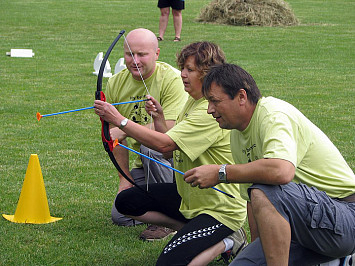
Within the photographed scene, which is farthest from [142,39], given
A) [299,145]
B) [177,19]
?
[177,19]

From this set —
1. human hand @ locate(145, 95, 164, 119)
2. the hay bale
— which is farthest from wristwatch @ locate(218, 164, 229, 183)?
the hay bale

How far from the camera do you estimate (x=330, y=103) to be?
8945 millimetres

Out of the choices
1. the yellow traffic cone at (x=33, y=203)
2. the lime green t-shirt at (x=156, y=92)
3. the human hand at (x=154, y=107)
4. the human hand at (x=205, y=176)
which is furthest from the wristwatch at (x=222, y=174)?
the yellow traffic cone at (x=33, y=203)

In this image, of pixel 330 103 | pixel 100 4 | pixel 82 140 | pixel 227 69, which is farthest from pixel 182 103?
pixel 100 4

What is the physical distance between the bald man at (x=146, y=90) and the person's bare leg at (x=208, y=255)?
0.75m

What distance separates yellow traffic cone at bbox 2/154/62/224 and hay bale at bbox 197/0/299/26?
45.4 ft

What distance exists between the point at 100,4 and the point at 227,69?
67.4ft

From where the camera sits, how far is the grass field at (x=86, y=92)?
4453 millimetres

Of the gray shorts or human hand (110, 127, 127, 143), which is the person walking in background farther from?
the gray shorts

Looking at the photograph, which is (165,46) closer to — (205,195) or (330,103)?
(330,103)

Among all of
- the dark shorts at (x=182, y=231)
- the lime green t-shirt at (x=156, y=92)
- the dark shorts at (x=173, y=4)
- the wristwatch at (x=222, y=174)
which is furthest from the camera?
the dark shorts at (x=173, y=4)

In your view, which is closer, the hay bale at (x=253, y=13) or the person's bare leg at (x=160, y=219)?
the person's bare leg at (x=160, y=219)

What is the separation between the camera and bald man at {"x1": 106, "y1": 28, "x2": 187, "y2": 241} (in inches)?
176

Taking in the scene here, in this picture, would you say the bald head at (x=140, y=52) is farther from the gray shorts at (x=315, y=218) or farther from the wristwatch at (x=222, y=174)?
the gray shorts at (x=315, y=218)
